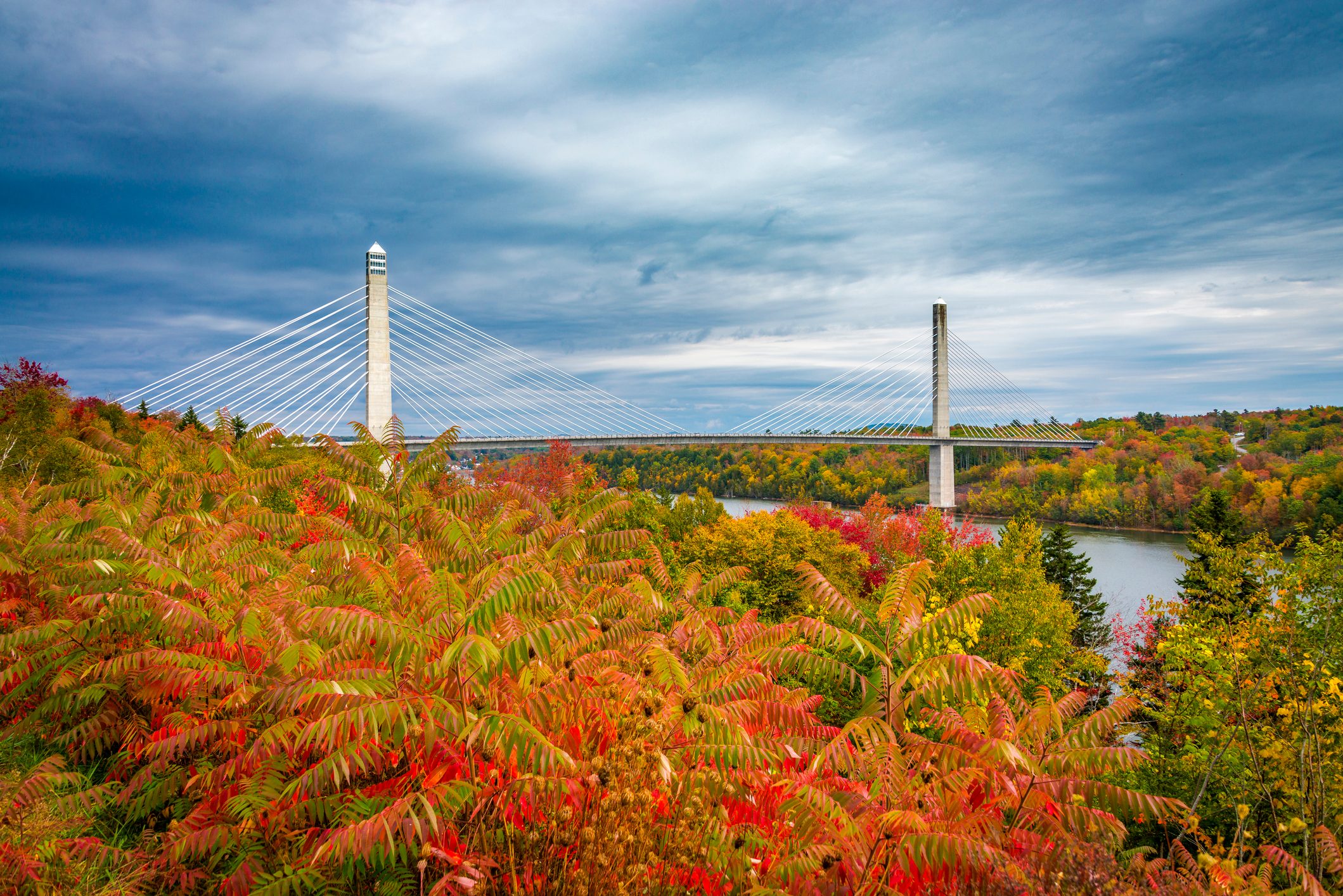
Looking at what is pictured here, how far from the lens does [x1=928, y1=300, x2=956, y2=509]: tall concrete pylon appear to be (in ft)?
202

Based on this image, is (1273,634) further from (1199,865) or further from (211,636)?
(211,636)

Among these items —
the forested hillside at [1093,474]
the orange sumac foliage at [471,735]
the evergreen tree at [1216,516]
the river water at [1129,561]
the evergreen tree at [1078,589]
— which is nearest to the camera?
the orange sumac foliage at [471,735]

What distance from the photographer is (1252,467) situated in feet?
233

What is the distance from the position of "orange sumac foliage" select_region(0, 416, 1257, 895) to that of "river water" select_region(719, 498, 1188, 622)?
79.4 feet

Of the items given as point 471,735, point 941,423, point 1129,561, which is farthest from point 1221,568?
point 941,423

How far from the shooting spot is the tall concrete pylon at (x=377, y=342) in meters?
34.8

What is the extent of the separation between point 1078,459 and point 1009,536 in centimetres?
5509

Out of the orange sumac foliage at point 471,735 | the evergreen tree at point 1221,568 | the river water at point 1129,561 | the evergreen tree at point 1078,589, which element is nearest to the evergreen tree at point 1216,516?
the evergreen tree at point 1221,568

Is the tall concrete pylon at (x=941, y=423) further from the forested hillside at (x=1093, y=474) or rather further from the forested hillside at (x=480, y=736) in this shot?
the forested hillside at (x=480, y=736)

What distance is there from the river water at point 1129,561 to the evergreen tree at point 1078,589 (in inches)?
41.8

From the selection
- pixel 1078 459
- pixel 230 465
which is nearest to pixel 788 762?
pixel 230 465

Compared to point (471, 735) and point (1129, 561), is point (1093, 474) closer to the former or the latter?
Result: point (1129, 561)

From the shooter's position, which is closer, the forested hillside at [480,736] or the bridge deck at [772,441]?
the forested hillside at [480,736]

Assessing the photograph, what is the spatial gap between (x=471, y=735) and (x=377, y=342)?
35.9m
